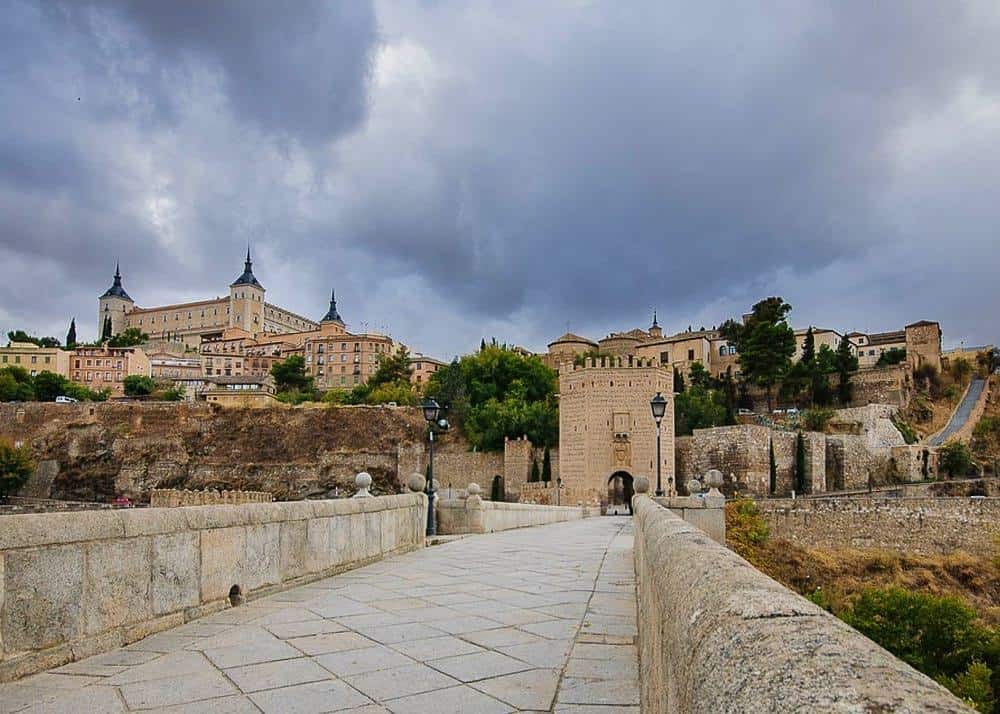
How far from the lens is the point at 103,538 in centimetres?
404

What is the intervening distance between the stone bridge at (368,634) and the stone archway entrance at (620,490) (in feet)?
114

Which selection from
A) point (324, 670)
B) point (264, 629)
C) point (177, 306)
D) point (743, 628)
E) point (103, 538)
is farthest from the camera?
point (177, 306)

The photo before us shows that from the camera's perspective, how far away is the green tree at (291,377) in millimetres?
90812

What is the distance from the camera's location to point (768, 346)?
5503 centimetres

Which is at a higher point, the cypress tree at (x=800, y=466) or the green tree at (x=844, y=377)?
the green tree at (x=844, y=377)

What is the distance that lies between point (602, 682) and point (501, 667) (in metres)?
0.55

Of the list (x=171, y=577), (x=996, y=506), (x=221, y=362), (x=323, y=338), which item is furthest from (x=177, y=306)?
(x=171, y=577)

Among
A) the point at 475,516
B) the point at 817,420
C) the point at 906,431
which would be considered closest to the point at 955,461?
the point at 906,431

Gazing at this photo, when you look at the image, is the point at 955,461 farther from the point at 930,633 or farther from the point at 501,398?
the point at 930,633

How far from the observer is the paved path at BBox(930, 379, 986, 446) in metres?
50.4

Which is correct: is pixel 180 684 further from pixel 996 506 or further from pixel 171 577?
pixel 996 506

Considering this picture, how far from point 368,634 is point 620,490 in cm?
3910

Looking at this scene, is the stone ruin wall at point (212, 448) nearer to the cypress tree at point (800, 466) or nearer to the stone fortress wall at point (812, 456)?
the stone fortress wall at point (812, 456)

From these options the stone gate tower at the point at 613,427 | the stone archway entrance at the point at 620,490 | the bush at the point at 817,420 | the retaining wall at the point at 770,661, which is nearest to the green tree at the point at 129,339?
the stone gate tower at the point at 613,427
